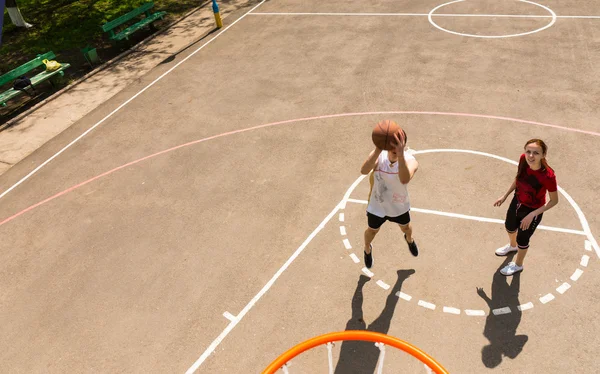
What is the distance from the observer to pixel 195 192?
9.10m

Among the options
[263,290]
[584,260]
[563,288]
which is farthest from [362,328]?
[584,260]

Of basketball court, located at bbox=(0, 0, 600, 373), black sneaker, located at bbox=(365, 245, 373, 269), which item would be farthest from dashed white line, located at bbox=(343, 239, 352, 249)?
black sneaker, located at bbox=(365, 245, 373, 269)

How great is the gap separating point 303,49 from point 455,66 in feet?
15.4

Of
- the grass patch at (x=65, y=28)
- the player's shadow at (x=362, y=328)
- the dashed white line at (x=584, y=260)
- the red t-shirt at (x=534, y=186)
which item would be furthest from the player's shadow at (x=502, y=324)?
the grass patch at (x=65, y=28)

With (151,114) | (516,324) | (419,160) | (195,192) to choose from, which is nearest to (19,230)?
(195,192)

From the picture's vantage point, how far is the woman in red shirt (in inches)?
212

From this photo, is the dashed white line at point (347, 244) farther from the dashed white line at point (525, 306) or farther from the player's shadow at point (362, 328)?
the dashed white line at point (525, 306)

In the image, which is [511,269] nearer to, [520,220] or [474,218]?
[520,220]

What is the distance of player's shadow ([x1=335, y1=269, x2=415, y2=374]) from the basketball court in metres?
0.03

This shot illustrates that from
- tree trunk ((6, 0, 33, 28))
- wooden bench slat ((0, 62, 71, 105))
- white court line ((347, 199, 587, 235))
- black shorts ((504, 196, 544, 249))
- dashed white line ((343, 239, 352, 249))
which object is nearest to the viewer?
black shorts ((504, 196, 544, 249))

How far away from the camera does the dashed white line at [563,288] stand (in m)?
6.28

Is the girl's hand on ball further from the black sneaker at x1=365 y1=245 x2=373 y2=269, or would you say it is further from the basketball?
the black sneaker at x1=365 y1=245 x2=373 y2=269

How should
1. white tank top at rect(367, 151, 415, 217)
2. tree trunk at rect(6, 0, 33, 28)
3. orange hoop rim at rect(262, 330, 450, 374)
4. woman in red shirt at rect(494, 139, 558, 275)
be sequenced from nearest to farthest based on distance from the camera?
orange hoop rim at rect(262, 330, 450, 374) < woman in red shirt at rect(494, 139, 558, 275) < white tank top at rect(367, 151, 415, 217) < tree trunk at rect(6, 0, 33, 28)

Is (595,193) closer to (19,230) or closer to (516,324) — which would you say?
(516,324)
